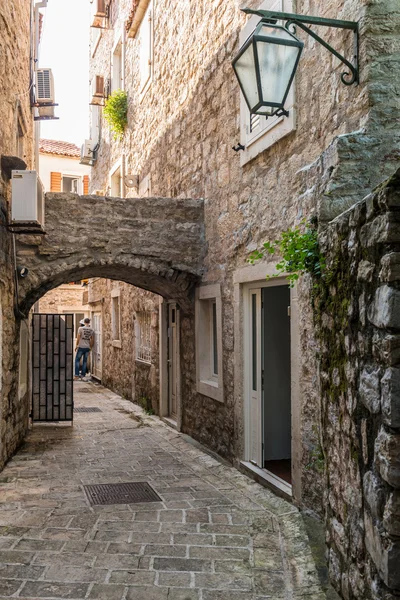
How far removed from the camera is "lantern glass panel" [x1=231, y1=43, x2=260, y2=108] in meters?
4.08

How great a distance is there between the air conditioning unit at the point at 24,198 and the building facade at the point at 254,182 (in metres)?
2.08

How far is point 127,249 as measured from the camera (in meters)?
7.23

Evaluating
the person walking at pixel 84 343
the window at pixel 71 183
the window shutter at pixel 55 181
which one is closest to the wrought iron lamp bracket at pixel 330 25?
the person walking at pixel 84 343

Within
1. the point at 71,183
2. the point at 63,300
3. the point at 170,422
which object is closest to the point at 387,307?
the point at 170,422

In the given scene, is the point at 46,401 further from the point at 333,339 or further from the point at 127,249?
the point at 333,339

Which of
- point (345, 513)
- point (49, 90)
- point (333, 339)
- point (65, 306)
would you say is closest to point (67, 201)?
point (49, 90)

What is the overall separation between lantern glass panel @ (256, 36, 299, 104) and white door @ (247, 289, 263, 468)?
7.50 ft

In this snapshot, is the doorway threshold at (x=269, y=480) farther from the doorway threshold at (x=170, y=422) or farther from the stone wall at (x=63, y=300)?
the stone wall at (x=63, y=300)

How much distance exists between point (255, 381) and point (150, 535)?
86.5 inches

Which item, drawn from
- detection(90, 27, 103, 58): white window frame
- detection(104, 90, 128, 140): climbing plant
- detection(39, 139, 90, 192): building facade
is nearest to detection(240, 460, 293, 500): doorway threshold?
detection(104, 90, 128, 140): climbing plant

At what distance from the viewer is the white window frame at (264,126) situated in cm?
497

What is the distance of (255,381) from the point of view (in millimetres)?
6062

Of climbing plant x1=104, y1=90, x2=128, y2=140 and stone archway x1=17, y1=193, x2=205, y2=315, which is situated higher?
climbing plant x1=104, y1=90, x2=128, y2=140

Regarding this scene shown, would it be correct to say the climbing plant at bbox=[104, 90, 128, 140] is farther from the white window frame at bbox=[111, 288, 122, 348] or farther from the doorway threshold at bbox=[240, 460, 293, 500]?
the doorway threshold at bbox=[240, 460, 293, 500]
